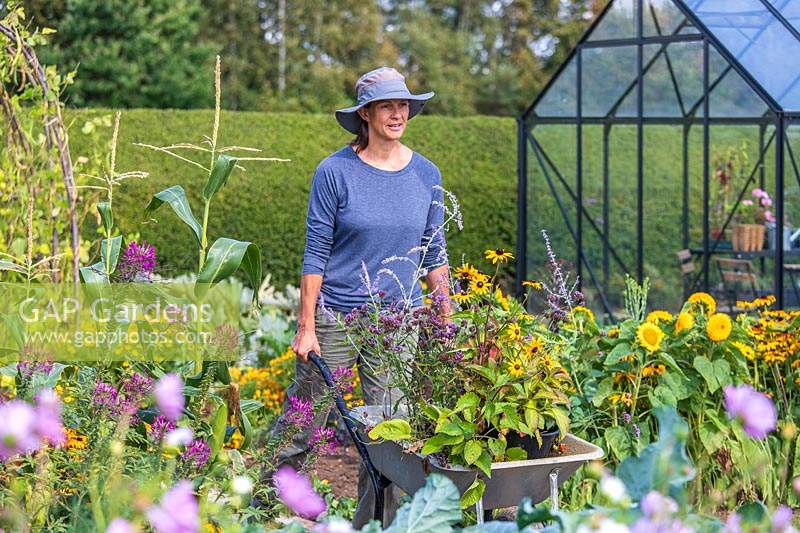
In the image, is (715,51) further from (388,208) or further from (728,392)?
(728,392)

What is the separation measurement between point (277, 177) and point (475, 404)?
6127 mm

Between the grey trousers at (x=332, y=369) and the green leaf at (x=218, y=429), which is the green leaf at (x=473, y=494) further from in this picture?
the grey trousers at (x=332, y=369)

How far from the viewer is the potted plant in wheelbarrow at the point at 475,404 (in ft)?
7.77

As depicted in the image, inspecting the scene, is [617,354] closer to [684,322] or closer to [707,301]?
[684,322]

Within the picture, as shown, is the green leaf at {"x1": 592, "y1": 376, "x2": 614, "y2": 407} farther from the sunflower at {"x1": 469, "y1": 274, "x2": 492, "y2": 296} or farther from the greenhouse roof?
the greenhouse roof

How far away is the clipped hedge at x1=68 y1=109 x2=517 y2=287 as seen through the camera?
26.2ft

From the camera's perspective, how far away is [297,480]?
1.45 m

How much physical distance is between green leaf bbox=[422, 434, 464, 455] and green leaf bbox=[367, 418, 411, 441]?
0.08 metres

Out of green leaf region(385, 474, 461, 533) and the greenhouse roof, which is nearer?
green leaf region(385, 474, 461, 533)

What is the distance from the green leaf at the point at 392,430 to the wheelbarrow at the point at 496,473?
0.05m

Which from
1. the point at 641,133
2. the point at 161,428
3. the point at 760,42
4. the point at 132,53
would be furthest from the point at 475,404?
the point at 132,53

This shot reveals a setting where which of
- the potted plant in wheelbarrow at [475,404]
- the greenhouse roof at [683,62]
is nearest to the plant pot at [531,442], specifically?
the potted plant in wheelbarrow at [475,404]

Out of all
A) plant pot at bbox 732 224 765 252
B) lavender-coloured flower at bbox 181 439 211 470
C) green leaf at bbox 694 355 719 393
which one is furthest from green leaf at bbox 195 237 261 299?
plant pot at bbox 732 224 765 252

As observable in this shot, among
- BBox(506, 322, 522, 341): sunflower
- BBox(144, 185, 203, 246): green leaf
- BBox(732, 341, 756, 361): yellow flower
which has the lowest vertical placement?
BBox(732, 341, 756, 361): yellow flower
